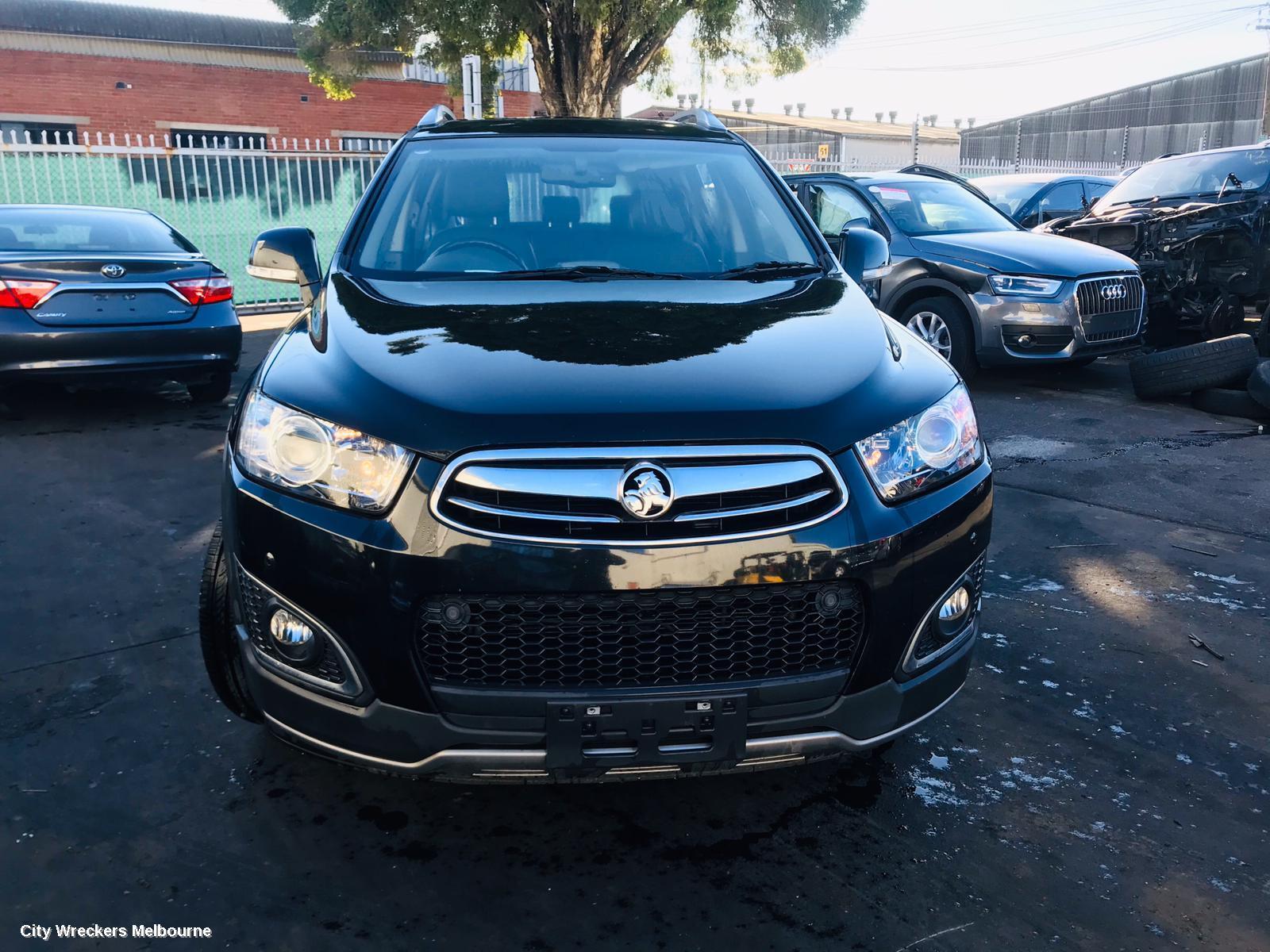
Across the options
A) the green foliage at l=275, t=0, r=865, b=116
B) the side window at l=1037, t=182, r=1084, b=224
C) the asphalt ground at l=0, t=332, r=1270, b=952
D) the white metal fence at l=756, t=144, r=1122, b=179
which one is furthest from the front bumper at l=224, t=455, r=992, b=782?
the white metal fence at l=756, t=144, r=1122, b=179

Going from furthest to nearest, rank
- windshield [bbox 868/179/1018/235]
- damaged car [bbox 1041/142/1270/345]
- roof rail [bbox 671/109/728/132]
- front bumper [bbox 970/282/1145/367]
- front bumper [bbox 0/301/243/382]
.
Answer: windshield [bbox 868/179/1018/235], damaged car [bbox 1041/142/1270/345], front bumper [bbox 970/282/1145/367], front bumper [bbox 0/301/243/382], roof rail [bbox 671/109/728/132]

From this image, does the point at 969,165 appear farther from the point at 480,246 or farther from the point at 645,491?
the point at 645,491

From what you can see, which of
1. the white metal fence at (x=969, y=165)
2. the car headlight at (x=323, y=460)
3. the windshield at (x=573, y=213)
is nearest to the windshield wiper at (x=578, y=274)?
the windshield at (x=573, y=213)

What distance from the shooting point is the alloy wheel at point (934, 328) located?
821 cm

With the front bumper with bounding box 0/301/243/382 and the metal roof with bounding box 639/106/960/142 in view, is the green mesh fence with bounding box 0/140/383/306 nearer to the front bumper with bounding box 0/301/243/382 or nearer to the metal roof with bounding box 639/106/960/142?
the front bumper with bounding box 0/301/243/382

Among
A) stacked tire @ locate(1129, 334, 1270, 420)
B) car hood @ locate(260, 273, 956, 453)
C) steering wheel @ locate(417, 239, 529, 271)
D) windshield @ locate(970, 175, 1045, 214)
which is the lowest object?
stacked tire @ locate(1129, 334, 1270, 420)

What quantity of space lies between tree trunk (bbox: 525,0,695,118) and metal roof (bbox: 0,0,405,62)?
913cm

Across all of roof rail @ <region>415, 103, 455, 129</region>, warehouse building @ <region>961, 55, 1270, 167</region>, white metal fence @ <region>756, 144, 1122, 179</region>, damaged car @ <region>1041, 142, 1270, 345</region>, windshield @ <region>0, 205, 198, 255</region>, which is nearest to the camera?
roof rail @ <region>415, 103, 455, 129</region>

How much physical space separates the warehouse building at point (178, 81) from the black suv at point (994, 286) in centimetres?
1743

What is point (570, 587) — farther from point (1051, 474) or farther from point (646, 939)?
point (1051, 474)

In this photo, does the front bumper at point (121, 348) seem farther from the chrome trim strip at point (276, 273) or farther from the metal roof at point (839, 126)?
the metal roof at point (839, 126)

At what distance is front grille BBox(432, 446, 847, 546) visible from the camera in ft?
6.67

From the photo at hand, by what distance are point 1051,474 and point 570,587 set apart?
178 inches

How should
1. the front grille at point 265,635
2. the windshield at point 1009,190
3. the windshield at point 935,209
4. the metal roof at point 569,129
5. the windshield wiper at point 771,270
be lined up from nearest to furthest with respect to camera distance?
the front grille at point 265,635, the windshield wiper at point 771,270, the metal roof at point 569,129, the windshield at point 935,209, the windshield at point 1009,190
